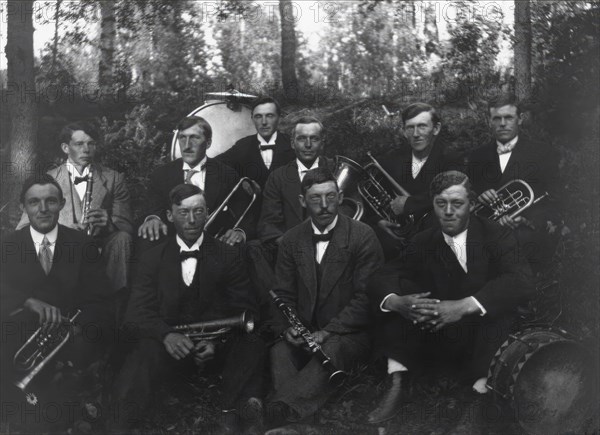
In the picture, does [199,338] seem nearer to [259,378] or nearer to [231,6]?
[259,378]

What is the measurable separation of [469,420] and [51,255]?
3319mm

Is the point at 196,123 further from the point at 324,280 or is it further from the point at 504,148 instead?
the point at 504,148

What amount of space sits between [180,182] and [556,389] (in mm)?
3363

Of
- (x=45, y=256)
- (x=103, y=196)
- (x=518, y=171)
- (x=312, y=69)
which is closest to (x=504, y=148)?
(x=518, y=171)

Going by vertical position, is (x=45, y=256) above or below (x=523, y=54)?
below

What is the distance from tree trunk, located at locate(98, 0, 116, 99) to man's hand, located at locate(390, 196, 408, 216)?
8.63 feet

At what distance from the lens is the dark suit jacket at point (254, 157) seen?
677cm

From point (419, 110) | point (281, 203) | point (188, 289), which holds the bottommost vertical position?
point (188, 289)

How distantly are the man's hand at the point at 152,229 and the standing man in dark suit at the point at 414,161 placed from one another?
177cm

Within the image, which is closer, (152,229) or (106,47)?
(152,229)

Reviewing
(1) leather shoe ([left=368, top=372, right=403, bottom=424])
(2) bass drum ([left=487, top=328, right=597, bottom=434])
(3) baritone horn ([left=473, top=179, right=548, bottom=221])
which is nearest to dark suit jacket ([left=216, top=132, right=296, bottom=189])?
(3) baritone horn ([left=473, top=179, right=548, bottom=221])

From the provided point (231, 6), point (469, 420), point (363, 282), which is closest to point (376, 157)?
point (363, 282)

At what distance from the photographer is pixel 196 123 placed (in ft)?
21.5

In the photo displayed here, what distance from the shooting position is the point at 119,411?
537 centimetres
